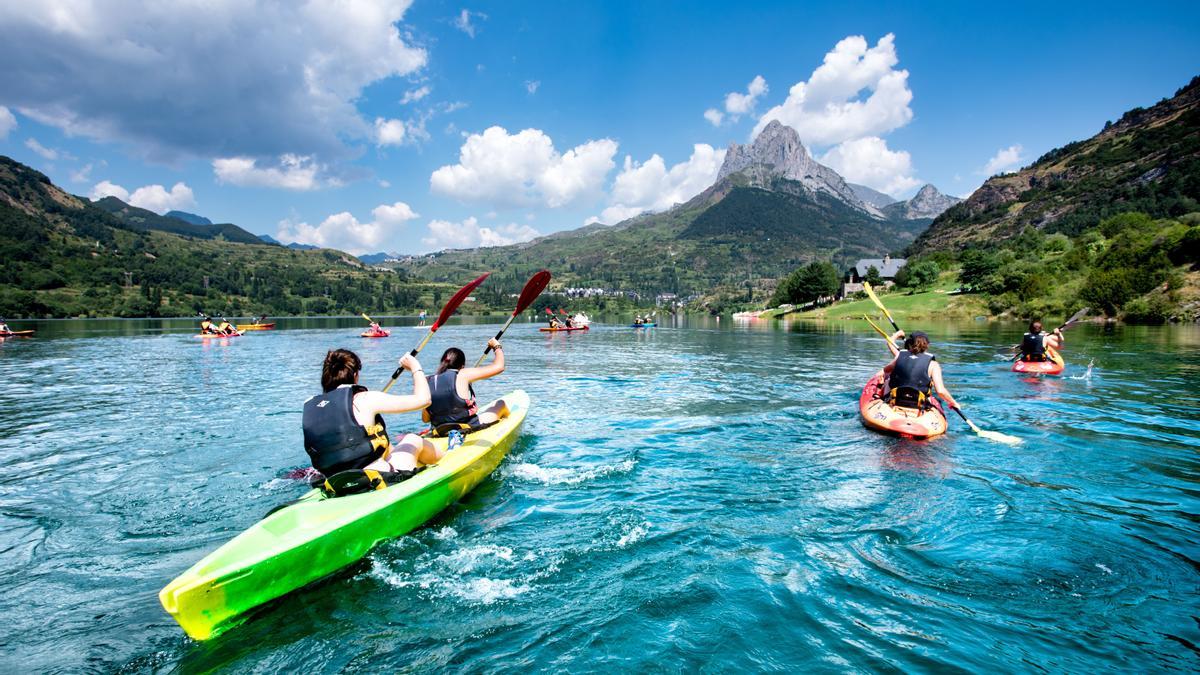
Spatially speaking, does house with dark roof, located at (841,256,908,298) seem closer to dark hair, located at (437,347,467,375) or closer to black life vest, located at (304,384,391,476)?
dark hair, located at (437,347,467,375)

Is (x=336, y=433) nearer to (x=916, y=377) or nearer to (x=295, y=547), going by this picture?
(x=295, y=547)

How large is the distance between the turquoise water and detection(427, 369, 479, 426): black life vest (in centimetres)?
136

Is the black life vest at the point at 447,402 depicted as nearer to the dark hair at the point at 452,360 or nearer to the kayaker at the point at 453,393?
the kayaker at the point at 453,393

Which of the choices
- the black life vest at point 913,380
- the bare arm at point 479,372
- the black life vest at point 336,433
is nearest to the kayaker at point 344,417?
the black life vest at point 336,433

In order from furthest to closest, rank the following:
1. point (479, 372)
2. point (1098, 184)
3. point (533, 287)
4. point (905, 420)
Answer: point (1098, 184), point (533, 287), point (905, 420), point (479, 372)

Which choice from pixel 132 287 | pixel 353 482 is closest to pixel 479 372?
pixel 353 482

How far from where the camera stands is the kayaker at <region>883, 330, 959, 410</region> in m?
11.9

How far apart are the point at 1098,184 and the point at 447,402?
643 ft

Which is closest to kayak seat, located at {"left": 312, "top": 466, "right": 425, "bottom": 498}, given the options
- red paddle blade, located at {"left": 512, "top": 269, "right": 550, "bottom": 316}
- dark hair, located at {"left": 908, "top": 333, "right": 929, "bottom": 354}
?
red paddle blade, located at {"left": 512, "top": 269, "right": 550, "bottom": 316}

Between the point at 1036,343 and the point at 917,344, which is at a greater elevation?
the point at 917,344

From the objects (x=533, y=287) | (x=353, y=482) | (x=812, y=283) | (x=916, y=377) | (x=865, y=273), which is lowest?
(x=353, y=482)

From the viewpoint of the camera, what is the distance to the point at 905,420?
1189 centimetres

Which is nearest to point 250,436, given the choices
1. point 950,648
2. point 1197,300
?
point 950,648

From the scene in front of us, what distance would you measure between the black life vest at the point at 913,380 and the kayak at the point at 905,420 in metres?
0.21
